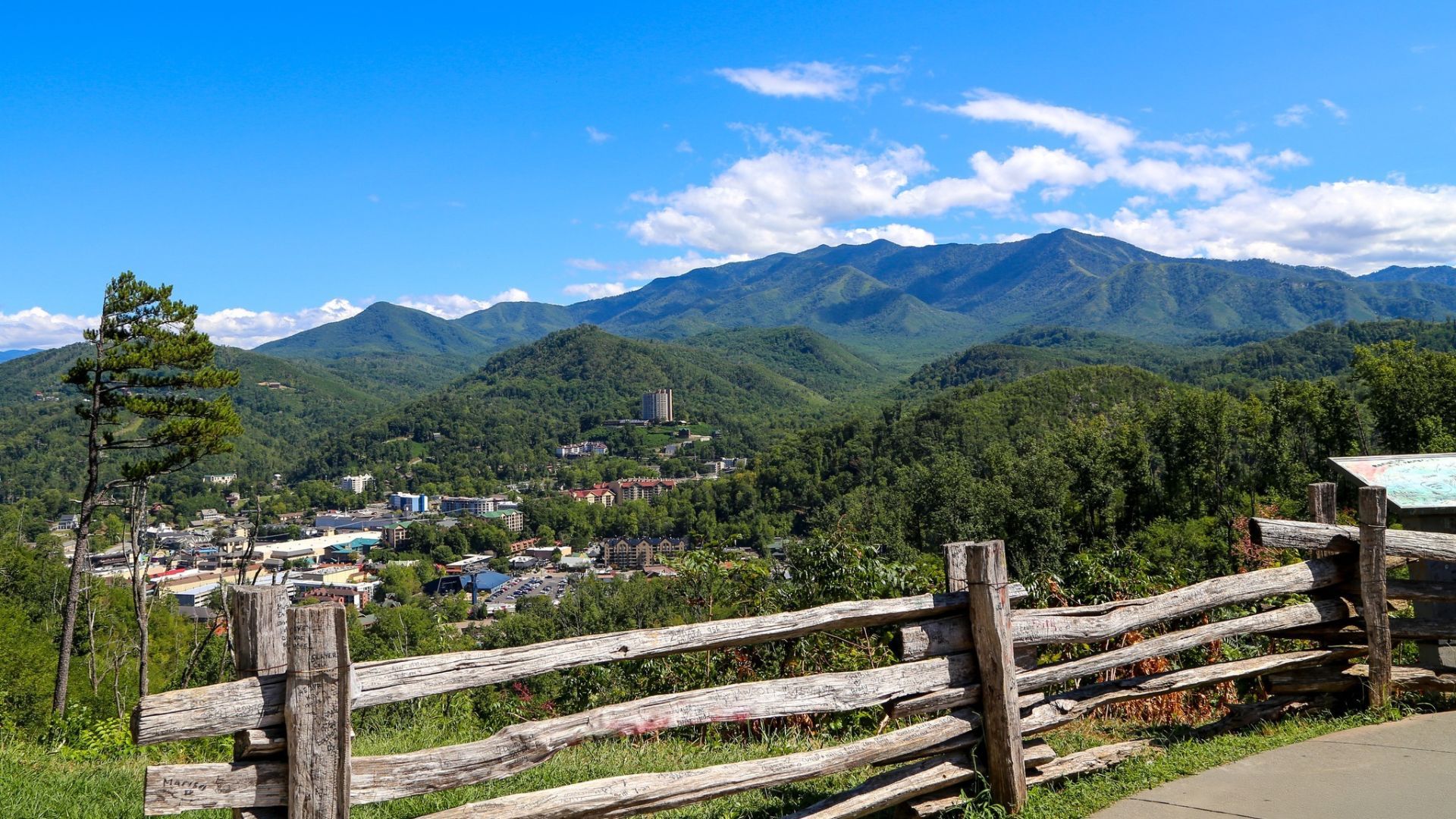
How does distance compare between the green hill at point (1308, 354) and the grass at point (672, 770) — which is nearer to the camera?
the grass at point (672, 770)

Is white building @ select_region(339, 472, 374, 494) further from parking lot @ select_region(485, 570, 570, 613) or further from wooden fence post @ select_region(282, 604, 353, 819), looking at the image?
wooden fence post @ select_region(282, 604, 353, 819)

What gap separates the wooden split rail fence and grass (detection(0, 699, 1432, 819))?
23 cm

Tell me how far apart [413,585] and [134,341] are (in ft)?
187

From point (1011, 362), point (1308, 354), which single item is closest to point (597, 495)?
point (1011, 362)

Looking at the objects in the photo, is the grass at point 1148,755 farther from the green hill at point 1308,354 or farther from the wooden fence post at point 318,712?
the green hill at point 1308,354

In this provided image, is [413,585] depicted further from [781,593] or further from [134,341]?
[781,593]

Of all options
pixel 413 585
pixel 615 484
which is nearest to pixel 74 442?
pixel 615 484

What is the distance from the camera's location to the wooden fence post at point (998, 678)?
421 centimetres

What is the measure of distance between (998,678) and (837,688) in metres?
0.81

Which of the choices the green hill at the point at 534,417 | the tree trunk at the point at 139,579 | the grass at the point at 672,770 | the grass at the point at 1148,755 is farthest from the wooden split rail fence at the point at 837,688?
the green hill at the point at 534,417

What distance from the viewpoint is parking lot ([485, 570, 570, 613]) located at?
55.5 meters

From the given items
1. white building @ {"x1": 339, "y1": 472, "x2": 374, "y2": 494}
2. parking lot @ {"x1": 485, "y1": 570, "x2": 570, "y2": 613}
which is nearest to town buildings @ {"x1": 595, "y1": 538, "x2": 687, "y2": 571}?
parking lot @ {"x1": 485, "y1": 570, "x2": 570, "y2": 613}

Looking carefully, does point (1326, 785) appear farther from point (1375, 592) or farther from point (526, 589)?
point (526, 589)

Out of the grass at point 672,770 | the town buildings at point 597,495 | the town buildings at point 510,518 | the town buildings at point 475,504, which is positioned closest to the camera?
the grass at point 672,770
